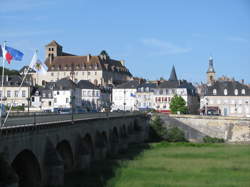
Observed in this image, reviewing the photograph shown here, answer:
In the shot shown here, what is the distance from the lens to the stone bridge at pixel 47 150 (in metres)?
20.4

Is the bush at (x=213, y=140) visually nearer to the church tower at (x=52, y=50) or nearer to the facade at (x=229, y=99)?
the facade at (x=229, y=99)

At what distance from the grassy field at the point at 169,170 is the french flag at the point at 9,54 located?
9.37 meters

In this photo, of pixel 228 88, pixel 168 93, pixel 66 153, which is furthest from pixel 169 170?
pixel 168 93

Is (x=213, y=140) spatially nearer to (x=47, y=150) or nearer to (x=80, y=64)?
(x=47, y=150)

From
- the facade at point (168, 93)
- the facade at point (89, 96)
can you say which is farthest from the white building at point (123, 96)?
the facade at point (168, 93)

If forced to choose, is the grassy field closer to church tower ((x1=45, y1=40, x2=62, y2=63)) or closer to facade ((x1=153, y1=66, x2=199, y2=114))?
facade ((x1=153, y1=66, x2=199, y2=114))

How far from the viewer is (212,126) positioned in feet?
240

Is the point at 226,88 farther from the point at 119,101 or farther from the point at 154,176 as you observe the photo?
the point at 154,176

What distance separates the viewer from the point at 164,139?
69562mm

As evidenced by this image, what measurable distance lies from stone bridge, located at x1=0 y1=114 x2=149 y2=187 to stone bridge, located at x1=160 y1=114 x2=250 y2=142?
2968 cm

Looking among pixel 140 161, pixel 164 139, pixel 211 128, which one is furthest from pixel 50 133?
pixel 211 128

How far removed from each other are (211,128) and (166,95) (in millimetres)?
29317

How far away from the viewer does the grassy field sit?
3142 centimetres

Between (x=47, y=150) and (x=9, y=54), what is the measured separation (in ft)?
21.3
